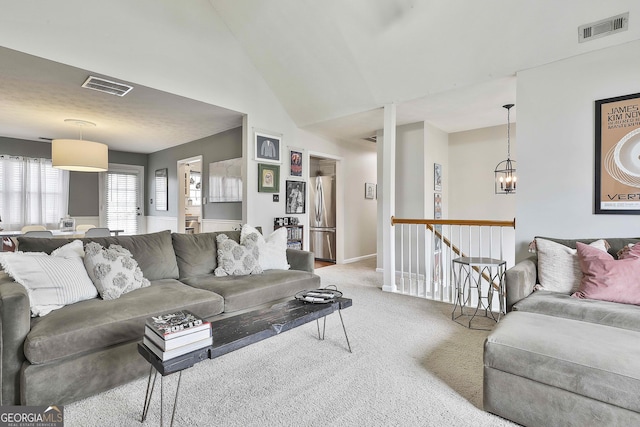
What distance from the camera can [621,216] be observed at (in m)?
2.74

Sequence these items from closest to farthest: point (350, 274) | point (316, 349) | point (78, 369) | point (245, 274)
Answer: point (78, 369), point (316, 349), point (245, 274), point (350, 274)

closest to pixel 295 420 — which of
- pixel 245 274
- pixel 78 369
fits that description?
pixel 78 369

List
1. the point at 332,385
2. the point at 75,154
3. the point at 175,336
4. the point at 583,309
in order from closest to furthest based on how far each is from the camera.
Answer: the point at 175,336, the point at 332,385, the point at 583,309, the point at 75,154

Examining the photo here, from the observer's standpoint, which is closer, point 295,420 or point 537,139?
point 295,420

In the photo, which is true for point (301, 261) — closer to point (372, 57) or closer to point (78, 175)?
point (372, 57)

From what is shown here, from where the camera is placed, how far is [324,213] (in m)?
6.67

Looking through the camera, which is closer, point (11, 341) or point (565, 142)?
point (11, 341)

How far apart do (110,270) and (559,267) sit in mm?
3503

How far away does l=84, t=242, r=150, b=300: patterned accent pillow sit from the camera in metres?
2.18

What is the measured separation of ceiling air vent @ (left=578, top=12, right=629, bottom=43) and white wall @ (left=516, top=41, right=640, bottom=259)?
0.54ft

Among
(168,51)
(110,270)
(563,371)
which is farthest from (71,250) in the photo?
(563,371)

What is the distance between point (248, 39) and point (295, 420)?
4568 mm

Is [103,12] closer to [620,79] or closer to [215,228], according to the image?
[215,228]

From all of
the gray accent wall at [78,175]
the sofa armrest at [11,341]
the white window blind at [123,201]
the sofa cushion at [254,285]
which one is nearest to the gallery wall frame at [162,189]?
the white window blind at [123,201]
